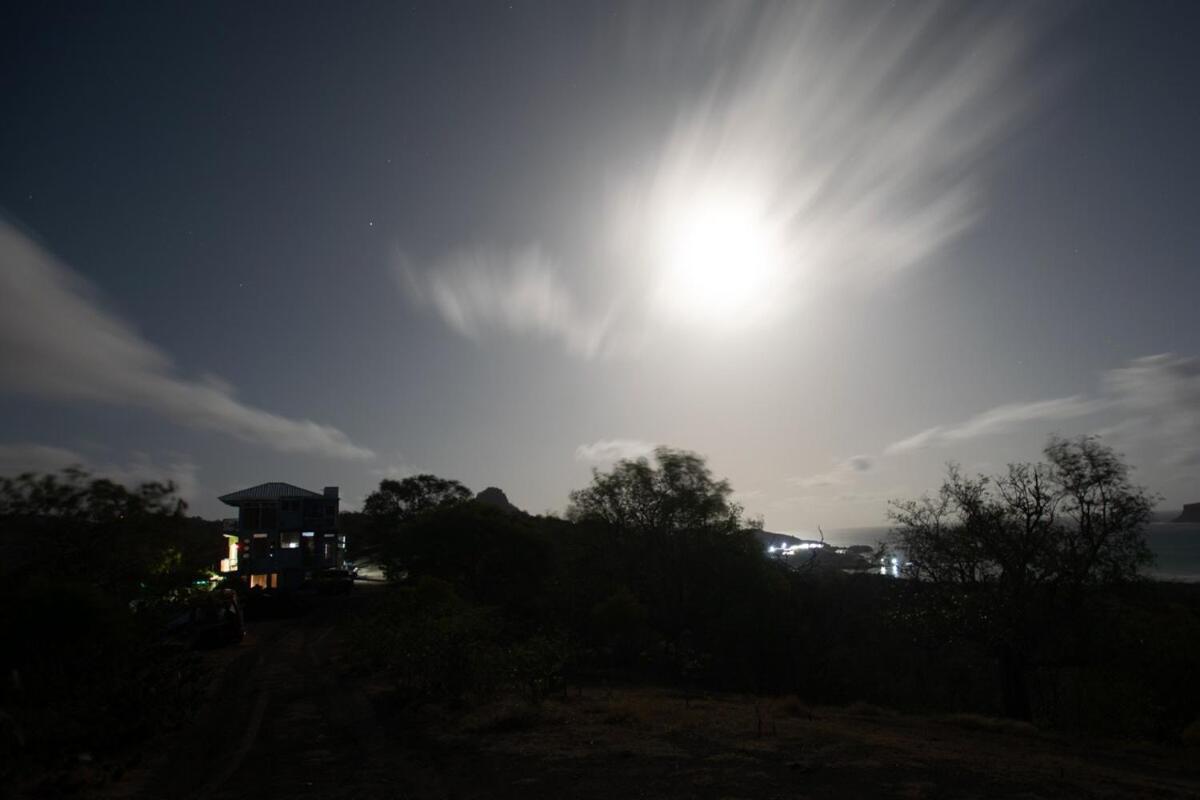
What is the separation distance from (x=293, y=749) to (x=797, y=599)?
28.2 metres

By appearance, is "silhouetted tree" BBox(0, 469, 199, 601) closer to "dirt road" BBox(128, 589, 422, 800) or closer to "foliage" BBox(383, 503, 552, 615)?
"dirt road" BBox(128, 589, 422, 800)

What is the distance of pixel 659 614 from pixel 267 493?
47299 millimetres

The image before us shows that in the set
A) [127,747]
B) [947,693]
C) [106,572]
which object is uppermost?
[106,572]

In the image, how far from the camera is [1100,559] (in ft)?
70.6

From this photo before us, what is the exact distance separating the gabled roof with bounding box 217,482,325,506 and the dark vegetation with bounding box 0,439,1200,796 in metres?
28.3

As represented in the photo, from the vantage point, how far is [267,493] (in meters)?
65.3

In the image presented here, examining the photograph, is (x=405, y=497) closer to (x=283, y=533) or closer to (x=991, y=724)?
(x=283, y=533)

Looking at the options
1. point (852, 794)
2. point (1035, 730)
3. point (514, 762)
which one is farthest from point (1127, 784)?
point (514, 762)

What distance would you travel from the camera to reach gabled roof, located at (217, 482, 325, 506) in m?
63.7

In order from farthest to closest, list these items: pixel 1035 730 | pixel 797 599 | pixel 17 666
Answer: pixel 797 599 → pixel 1035 730 → pixel 17 666

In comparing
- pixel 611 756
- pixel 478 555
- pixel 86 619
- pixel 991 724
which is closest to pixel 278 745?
pixel 86 619

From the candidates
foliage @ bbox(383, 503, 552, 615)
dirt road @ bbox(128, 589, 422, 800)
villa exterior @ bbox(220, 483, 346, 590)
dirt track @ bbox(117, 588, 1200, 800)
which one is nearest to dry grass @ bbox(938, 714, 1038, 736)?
dirt track @ bbox(117, 588, 1200, 800)

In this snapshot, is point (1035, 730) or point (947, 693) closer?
point (1035, 730)

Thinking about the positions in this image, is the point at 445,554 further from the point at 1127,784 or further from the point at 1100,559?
the point at 1127,784
